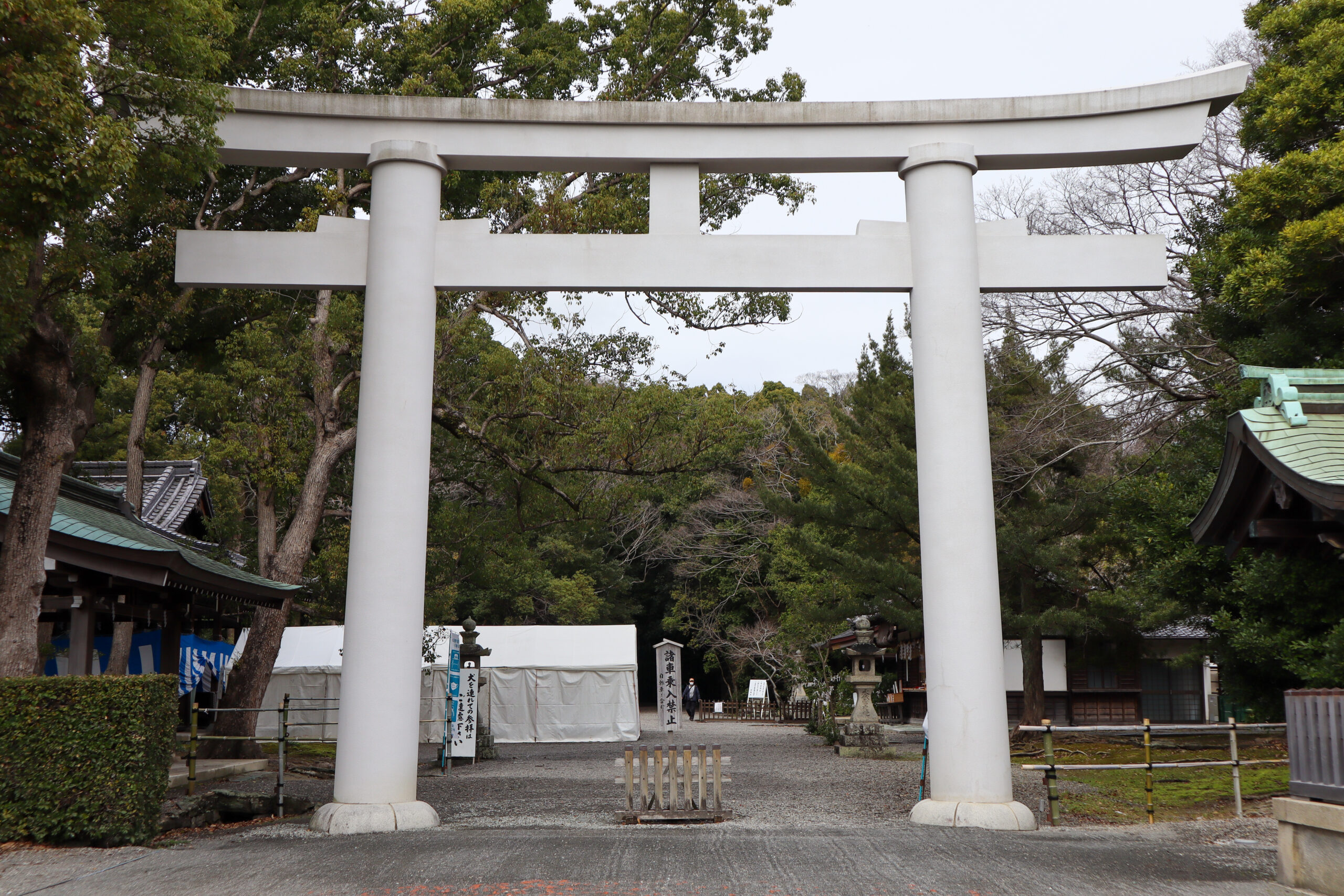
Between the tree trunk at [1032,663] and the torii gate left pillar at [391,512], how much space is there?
13.0m

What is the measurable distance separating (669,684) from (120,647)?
8250mm

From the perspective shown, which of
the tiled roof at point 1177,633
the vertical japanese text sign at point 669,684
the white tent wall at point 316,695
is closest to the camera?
the vertical japanese text sign at point 669,684

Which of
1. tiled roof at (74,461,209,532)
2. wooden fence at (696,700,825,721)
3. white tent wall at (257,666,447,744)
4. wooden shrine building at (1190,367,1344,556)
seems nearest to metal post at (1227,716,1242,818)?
wooden shrine building at (1190,367,1344,556)

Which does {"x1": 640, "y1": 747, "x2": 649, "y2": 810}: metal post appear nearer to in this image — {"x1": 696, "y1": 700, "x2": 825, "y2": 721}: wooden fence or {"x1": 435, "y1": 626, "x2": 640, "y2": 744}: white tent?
{"x1": 435, "y1": 626, "x2": 640, "y2": 744}: white tent

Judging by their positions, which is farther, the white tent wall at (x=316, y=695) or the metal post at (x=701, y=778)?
the white tent wall at (x=316, y=695)

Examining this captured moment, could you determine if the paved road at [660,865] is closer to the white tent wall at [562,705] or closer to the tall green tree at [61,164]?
the tall green tree at [61,164]

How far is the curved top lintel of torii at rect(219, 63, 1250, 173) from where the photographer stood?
860 cm

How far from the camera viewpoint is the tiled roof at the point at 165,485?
18.4 m

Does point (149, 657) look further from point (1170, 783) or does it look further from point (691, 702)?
point (691, 702)

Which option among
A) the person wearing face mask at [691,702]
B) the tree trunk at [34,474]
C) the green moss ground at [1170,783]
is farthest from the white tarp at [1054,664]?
the tree trunk at [34,474]

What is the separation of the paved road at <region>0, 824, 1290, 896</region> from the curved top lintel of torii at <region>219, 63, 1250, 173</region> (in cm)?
541

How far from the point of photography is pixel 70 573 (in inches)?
386

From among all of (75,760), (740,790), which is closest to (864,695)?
(740,790)

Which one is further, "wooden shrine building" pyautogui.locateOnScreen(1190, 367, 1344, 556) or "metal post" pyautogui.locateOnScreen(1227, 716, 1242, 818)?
"metal post" pyautogui.locateOnScreen(1227, 716, 1242, 818)
